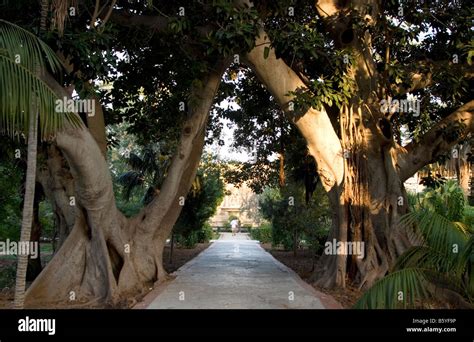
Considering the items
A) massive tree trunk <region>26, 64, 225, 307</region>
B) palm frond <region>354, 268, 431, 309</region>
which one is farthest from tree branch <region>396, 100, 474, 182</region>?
palm frond <region>354, 268, 431, 309</region>

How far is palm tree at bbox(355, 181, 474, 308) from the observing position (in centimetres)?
417

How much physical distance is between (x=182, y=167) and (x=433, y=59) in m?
6.81

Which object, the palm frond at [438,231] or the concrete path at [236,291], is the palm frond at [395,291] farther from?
the concrete path at [236,291]

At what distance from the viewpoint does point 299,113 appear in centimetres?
987

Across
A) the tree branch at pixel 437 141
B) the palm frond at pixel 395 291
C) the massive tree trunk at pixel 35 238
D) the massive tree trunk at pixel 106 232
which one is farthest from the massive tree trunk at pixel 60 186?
the palm frond at pixel 395 291

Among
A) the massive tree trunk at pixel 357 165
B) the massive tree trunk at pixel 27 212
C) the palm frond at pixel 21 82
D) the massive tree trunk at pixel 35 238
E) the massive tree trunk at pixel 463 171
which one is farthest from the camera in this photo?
the massive tree trunk at pixel 463 171

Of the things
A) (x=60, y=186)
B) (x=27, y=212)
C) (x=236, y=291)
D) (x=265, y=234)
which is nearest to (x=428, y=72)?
(x=236, y=291)

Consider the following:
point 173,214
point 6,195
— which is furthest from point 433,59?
point 6,195

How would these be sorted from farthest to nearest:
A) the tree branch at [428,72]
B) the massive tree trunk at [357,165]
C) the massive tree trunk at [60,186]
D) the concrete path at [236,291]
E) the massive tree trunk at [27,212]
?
1. the tree branch at [428,72]
2. the massive tree trunk at [60,186]
3. the massive tree trunk at [357,165]
4. the concrete path at [236,291]
5. the massive tree trunk at [27,212]

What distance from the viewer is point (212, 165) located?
78.4 ft

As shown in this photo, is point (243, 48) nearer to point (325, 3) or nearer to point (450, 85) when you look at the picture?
point (325, 3)

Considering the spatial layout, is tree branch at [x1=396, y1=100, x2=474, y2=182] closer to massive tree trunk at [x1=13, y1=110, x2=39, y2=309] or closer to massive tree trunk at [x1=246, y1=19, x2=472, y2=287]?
massive tree trunk at [x1=246, y1=19, x2=472, y2=287]

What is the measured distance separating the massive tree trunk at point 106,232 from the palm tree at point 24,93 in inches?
63.8

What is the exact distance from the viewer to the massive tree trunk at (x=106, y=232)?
812 cm
